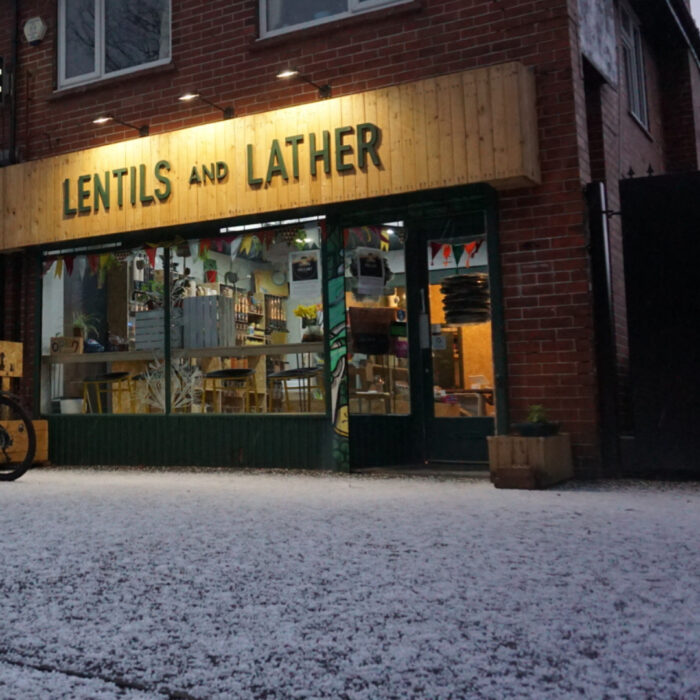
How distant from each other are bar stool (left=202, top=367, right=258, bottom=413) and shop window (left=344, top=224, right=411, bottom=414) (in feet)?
3.68

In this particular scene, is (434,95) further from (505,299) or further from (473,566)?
(473,566)

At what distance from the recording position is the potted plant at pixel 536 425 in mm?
6262

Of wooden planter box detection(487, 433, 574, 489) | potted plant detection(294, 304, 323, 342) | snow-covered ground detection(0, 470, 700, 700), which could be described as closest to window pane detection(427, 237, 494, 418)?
potted plant detection(294, 304, 323, 342)

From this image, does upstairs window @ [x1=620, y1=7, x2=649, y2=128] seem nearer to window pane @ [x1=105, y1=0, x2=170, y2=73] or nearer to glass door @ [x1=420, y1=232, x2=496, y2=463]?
glass door @ [x1=420, y1=232, x2=496, y2=463]

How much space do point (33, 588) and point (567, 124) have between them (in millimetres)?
5645

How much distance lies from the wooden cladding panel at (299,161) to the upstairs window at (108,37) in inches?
50.9

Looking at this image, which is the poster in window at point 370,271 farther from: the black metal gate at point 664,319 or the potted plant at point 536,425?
the black metal gate at point 664,319

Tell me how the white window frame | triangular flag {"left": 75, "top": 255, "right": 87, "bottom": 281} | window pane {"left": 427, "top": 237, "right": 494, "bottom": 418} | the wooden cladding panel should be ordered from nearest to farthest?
the wooden cladding panel, the white window frame, window pane {"left": 427, "top": 237, "right": 494, "bottom": 418}, triangular flag {"left": 75, "top": 255, "right": 87, "bottom": 281}

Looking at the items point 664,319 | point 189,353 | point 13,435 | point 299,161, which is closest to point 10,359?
point 13,435

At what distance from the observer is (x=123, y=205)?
855 cm

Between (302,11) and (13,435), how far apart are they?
5.17m

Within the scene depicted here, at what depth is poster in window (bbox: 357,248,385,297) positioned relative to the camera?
317 inches

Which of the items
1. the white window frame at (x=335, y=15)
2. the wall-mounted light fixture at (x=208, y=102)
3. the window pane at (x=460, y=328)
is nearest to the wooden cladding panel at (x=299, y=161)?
the wall-mounted light fixture at (x=208, y=102)

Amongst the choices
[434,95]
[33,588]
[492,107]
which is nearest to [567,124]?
[492,107]
